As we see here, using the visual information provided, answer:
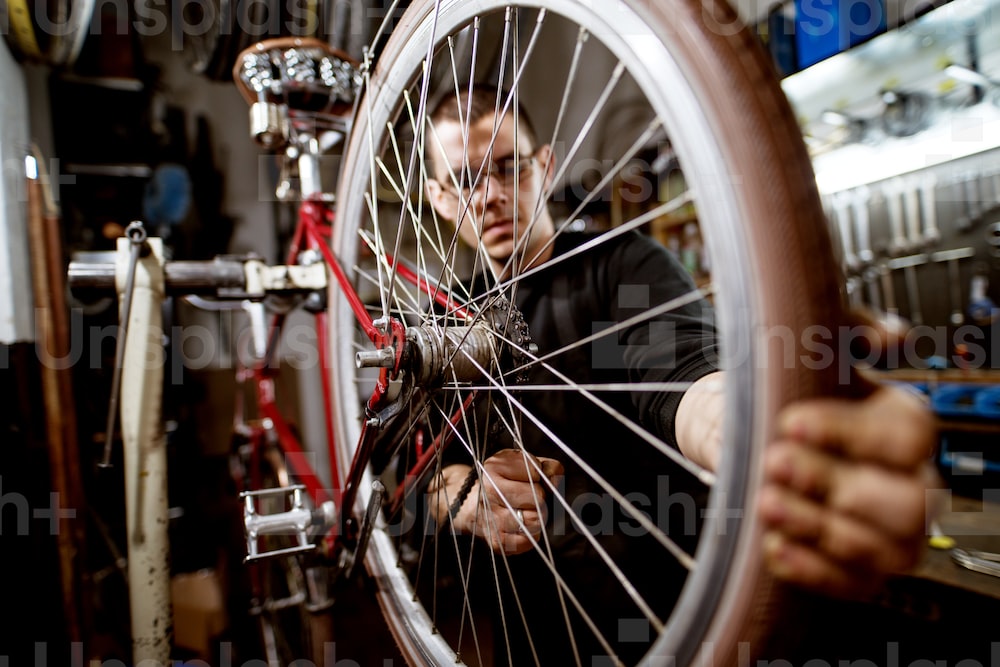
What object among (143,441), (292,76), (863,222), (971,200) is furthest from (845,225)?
(143,441)

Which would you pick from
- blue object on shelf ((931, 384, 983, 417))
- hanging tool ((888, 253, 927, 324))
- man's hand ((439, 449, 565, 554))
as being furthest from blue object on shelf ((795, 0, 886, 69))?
man's hand ((439, 449, 565, 554))

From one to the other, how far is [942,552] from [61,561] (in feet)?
6.88

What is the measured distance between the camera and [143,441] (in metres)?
0.94

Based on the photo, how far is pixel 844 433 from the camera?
292mm

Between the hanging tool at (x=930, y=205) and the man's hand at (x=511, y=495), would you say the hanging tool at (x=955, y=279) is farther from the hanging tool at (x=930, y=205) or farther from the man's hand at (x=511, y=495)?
the man's hand at (x=511, y=495)

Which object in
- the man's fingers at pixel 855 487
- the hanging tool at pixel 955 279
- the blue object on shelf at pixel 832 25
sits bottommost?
the man's fingers at pixel 855 487

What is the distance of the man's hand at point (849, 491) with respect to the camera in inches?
11.1

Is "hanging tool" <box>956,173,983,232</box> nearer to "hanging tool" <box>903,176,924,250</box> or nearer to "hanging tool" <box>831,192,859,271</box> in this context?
"hanging tool" <box>903,176,924,250</box>

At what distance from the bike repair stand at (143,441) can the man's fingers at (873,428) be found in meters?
1.02

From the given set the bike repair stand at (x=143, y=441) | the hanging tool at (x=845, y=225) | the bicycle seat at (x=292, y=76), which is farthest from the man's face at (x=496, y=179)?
the hanging tool at (x=845, y=225)

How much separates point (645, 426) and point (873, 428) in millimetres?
687

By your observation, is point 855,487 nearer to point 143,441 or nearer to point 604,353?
point 604,353

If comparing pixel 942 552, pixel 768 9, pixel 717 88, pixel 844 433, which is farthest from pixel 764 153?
pixel 768 9

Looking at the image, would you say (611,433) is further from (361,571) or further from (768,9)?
(768,9)
